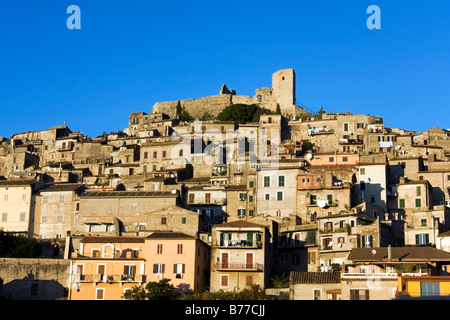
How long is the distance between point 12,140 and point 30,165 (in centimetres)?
1137

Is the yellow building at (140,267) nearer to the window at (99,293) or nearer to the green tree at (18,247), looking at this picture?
the window at (99,293)

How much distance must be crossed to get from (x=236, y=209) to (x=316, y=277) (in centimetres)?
2240

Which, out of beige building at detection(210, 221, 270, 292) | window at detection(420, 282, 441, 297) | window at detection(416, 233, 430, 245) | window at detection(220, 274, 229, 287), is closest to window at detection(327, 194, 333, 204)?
window at detection(416, 233, 430, 245)

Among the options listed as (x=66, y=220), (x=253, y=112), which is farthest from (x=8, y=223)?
(x=253, y=112)

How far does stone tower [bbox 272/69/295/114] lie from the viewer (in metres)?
120

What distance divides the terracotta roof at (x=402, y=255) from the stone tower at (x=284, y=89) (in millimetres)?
65816

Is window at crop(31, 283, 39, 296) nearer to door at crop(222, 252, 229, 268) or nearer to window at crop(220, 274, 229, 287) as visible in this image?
window at crop(220, 274, 229, 287)

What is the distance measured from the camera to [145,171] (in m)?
90.5

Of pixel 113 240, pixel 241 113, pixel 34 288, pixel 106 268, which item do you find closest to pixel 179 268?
pixel 106 268

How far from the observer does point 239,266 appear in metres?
57.0

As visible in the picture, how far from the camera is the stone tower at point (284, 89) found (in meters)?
120

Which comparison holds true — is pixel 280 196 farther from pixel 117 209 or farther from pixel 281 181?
pixel 117 209

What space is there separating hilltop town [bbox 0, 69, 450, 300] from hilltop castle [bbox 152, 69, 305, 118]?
1326 centimetres

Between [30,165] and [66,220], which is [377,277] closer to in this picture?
[66,220]
